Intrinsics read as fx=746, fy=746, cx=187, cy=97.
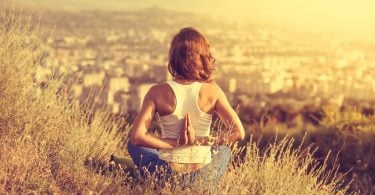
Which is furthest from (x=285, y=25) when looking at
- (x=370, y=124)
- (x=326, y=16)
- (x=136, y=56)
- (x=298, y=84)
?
(x=370, y=124)

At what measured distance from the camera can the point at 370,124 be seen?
13.0 meters

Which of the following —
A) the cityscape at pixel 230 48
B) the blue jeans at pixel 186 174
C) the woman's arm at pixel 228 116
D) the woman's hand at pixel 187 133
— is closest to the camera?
the woman's hand at pixel 187 133

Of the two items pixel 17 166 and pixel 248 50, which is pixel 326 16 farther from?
pixel 17 166

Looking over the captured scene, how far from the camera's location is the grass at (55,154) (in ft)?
17.5

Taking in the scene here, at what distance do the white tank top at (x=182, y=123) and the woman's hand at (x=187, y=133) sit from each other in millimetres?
86

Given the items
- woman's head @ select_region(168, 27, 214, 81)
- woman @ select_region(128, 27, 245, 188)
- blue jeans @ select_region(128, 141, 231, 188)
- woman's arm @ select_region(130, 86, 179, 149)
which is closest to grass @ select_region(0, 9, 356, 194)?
blue jeans @ select_region(128, 141, 231, 188)

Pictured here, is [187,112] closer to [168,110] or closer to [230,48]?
[168,110]

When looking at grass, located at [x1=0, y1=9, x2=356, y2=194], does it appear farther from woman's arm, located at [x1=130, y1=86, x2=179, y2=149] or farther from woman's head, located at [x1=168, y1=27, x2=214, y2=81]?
woman's head, located at [x1=168, y1=27, x2=214, y2=81]

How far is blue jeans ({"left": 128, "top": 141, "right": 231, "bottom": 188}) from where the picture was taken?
5184mm

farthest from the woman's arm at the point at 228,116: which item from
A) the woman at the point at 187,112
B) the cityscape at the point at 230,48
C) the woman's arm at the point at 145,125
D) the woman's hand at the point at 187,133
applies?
the cityscape at the point at 230,48

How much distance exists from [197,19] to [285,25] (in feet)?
27.4

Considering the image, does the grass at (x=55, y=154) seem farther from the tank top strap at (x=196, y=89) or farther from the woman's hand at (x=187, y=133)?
the tank top strap at (x=196, y=89)

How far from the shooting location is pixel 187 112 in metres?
5.00

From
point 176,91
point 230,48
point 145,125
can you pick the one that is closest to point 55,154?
point 145,125
